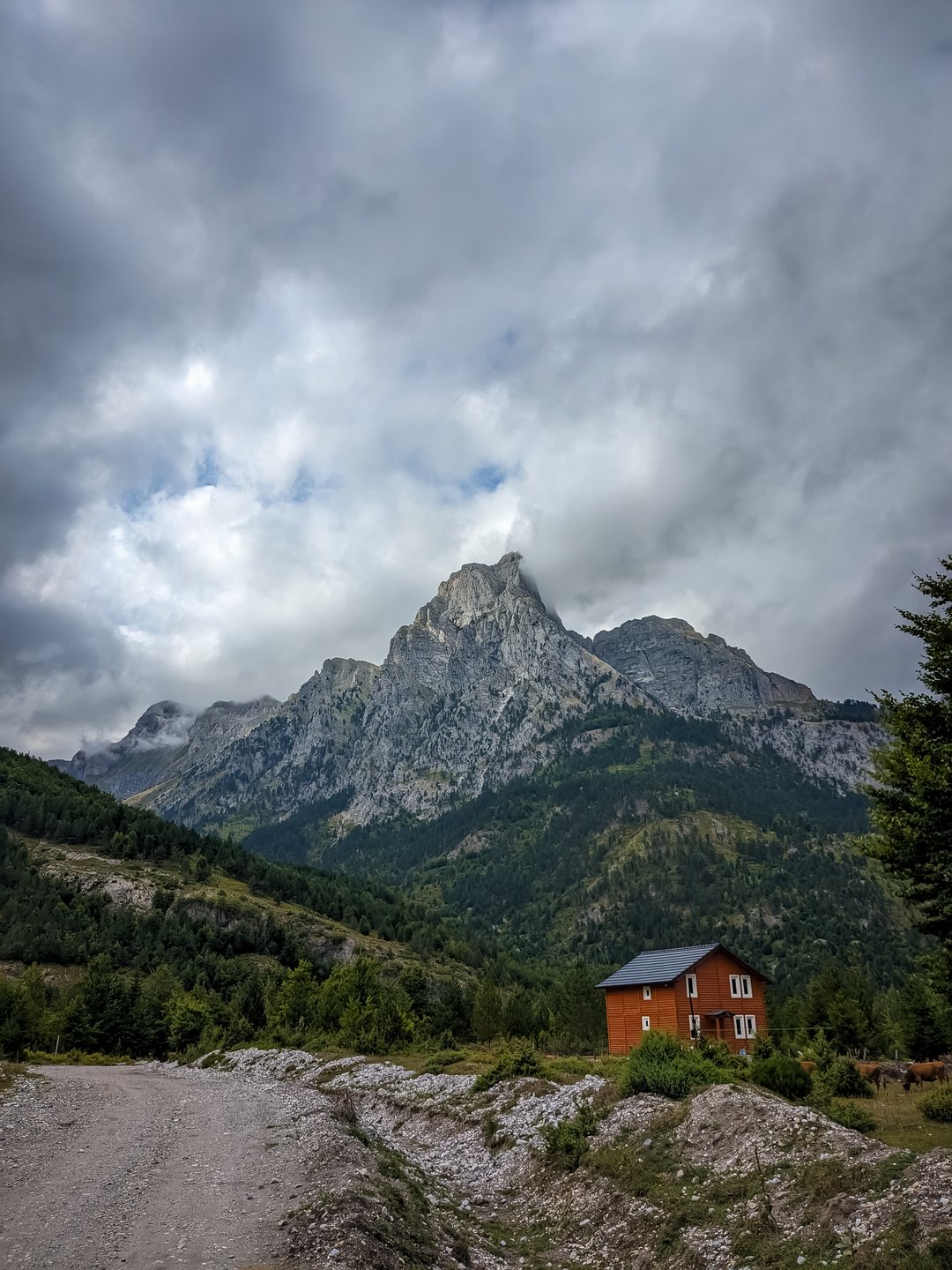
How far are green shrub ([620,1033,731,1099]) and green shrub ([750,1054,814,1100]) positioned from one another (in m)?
2.33

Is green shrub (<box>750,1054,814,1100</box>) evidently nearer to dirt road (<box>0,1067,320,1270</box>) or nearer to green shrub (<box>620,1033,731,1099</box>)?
green shrub (<box>620,1033,731,1099</box>)

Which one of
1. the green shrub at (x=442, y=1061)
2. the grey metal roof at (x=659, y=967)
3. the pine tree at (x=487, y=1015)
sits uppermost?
the grey metal roof at (x=659, y=967)

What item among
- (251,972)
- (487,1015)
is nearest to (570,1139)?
(487,1015)

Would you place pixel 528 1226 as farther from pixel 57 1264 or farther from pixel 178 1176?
pixel 57 1264

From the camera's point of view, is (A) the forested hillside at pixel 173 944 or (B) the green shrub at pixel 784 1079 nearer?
(B) the green shrub at pixel 784 1079

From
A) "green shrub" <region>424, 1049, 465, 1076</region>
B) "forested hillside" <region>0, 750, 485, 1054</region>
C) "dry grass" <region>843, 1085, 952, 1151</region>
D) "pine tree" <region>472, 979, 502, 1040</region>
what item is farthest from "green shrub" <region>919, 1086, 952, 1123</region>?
"pine tree" <region>472, 979, 502, 1040</region>

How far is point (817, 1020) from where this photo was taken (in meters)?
80.7

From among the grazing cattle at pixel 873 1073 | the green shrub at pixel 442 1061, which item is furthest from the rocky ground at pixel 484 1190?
the grazing cattle at pixel 873 1073

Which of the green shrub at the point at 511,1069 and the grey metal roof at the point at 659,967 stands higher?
the grey metal roof at the point at 659,967

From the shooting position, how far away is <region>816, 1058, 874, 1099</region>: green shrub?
96.4 ft

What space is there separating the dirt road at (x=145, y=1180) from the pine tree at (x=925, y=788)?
70.8 feet

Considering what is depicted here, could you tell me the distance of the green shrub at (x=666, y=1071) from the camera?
24.4 metres

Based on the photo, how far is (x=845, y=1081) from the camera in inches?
1171

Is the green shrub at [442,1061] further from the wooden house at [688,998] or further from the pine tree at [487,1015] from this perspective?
the pine tree at [487,1015]
